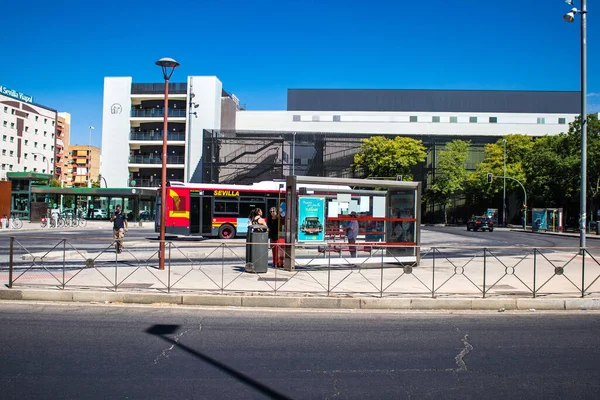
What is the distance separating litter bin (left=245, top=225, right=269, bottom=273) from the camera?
12.7 m

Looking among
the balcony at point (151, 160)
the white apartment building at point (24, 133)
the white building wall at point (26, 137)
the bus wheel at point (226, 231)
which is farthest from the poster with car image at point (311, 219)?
the white building wall at point (26, 137)

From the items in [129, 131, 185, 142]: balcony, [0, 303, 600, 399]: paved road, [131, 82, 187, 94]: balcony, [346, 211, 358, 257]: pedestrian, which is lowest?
[0, 303, 600, 399]: paved road

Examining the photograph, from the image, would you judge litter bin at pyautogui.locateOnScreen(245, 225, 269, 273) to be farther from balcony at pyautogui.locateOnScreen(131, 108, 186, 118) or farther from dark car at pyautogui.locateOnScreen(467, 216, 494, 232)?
balcony at pyautogui.locateOnScreen(131, 108, 186, 118)

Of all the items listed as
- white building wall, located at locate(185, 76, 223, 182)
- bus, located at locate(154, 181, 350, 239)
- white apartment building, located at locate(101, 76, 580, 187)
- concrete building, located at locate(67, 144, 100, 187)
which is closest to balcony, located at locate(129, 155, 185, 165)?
white apartment building, located at locate(101, 76, 580, 187)

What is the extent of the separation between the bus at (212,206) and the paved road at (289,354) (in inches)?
718

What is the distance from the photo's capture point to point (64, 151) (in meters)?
111

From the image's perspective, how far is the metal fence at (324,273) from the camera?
35.2 ft

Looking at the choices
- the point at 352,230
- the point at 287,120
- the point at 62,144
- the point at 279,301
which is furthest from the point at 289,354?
the point at 62,144

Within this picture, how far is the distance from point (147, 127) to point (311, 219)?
56.0 metres

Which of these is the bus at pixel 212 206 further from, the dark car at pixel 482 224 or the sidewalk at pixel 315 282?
the dark car at pixel 482 224

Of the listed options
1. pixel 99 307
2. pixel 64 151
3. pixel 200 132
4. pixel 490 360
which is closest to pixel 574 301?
pixel 490 360

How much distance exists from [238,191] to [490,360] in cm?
2317

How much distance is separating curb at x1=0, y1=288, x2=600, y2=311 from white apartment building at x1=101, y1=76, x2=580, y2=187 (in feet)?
142

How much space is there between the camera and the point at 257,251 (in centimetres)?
1277
